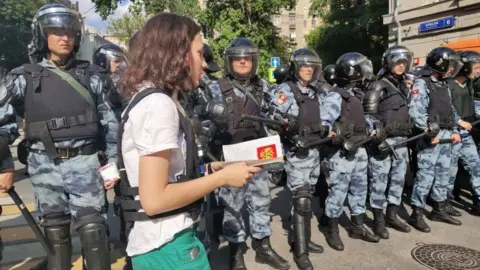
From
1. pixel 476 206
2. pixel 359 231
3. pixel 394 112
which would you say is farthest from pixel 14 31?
pixel 476 206

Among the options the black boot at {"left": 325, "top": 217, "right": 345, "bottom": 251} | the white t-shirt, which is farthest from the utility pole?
the white t-shirt

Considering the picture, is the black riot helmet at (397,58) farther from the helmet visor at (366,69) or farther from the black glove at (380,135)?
the black glove at (380,135)

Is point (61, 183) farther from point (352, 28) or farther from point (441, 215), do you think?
point (352, 28)

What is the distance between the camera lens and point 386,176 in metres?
4.57

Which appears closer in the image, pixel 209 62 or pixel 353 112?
pixel 353 112

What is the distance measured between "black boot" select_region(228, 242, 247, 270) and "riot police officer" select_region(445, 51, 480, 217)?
294 centimetres

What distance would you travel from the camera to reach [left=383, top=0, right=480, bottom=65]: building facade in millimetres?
14203

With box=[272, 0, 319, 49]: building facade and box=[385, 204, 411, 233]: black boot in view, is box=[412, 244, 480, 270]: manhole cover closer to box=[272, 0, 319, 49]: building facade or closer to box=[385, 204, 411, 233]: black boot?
box=[385, 204, 411, 233]: black boot

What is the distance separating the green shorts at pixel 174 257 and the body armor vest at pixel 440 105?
405 cm

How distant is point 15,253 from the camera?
4.13 m

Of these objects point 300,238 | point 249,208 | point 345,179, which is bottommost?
point 300,238

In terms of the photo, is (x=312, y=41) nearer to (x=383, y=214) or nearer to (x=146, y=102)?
(x=383, y=214)

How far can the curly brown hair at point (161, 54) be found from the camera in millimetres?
1525

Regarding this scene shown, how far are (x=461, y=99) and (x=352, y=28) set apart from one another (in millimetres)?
18209
